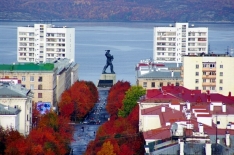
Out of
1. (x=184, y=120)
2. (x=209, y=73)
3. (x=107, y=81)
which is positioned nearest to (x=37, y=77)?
(x=209, y=73)

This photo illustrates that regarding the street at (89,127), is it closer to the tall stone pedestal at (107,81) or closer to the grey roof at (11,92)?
the grey roof at (11,92)

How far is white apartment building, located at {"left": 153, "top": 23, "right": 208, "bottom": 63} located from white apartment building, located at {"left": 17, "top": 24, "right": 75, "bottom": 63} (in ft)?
15.1

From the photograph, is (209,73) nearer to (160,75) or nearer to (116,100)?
(160,75)

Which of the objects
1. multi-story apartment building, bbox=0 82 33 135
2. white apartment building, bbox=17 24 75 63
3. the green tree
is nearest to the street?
the green tree

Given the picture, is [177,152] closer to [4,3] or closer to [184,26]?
[184,26]

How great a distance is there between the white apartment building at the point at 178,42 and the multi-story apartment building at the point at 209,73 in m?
22.2

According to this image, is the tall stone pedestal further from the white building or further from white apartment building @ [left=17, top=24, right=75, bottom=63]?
the white building

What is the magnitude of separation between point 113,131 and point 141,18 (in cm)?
16086

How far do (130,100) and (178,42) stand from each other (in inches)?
1016

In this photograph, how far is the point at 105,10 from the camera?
19038 centimetres

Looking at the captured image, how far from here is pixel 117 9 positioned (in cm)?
18988

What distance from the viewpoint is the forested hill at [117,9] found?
179375 mm

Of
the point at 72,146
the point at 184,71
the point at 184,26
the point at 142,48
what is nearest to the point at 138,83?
the point at 184,71

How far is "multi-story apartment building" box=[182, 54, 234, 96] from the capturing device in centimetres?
4100
